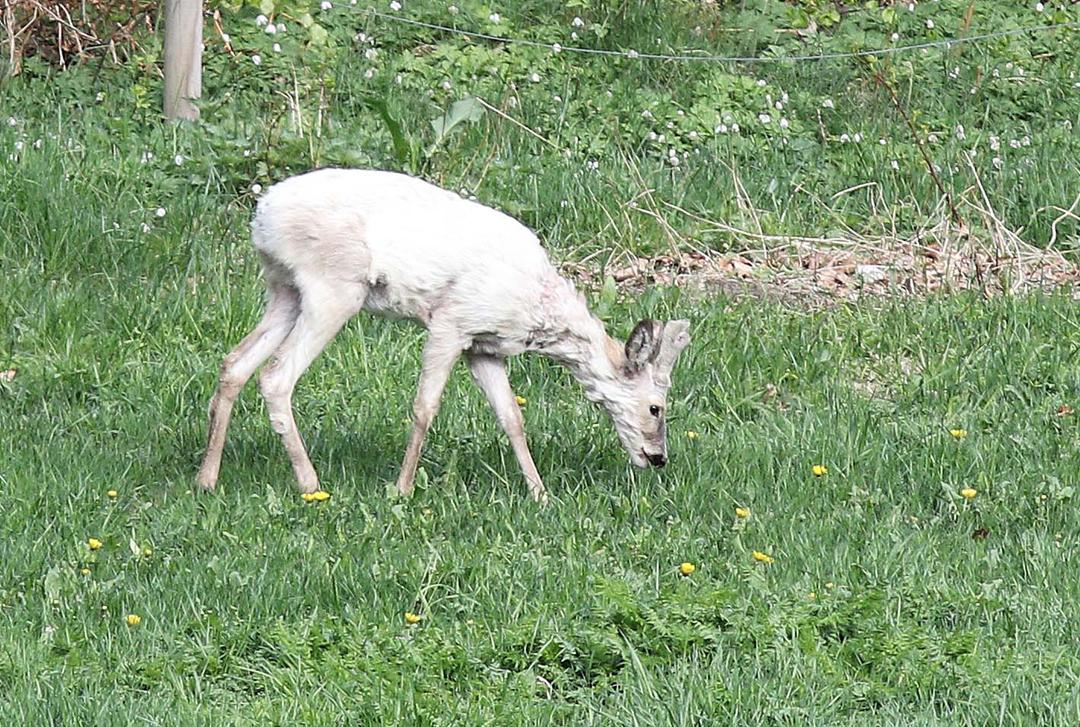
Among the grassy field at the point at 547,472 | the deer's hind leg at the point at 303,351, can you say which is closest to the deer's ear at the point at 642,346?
the grassy field at the point at 547,472

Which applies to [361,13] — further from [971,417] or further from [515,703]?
[515,703]

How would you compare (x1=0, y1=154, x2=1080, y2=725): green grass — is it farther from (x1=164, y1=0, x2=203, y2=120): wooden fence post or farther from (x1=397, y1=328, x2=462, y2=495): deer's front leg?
(x1=164, y1=0, x2=203, y2=120): wooden fence post

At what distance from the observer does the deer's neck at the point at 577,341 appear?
6781mm

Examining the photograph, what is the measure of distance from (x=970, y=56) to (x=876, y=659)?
28.1 ft

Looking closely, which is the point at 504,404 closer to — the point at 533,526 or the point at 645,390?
the point at 645,390

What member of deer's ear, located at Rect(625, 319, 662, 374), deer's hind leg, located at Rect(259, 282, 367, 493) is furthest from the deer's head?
deer's hind leg, located at Rect(259, 282, 367, 493)

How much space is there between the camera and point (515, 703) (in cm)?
475

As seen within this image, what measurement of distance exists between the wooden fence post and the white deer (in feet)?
11.6

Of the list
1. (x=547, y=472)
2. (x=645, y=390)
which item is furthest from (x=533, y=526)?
(x=645, y=390)

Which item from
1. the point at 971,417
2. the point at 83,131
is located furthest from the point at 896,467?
the point at 83,131

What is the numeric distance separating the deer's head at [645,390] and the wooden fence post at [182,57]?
4217mm

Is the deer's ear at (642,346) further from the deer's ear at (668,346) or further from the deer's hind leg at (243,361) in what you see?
the deer's hind leg at (243,361)

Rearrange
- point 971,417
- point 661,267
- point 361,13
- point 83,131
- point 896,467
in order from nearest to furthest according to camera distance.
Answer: point 896,467
point 971,417
point 661,267
point 83,131
point 361,13

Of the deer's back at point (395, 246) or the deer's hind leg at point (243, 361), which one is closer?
the deer's back at point (395, 246)
